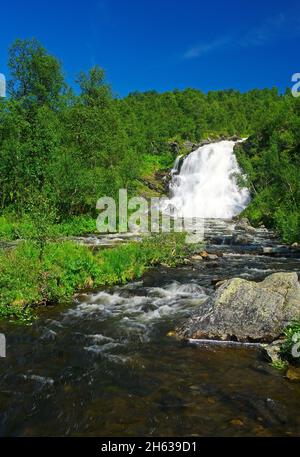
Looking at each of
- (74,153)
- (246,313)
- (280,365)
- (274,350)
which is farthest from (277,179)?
(280,365)

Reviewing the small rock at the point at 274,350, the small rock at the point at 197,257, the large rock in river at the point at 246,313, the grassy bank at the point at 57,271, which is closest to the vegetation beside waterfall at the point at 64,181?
the grassy bank at the point at 57,271

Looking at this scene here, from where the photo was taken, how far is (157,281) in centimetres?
1917

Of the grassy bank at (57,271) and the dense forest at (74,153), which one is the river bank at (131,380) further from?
the dense forest at (74,153)

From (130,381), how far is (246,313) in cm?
409

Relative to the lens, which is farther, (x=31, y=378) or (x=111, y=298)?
(x=111, y=298)

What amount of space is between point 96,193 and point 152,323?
29.4 meters

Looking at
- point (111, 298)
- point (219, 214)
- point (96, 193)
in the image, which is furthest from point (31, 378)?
point (219, 214)

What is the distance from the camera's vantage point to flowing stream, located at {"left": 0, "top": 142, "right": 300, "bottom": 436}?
755cm

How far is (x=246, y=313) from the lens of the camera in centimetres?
1171

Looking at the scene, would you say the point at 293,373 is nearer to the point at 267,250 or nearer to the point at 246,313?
the point at 246,313

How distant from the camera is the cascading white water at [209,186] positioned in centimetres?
6506

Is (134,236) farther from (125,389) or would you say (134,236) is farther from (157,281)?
(125,389)

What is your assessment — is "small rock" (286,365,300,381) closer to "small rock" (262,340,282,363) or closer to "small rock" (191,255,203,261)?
"small rock" (262,340,282,363)

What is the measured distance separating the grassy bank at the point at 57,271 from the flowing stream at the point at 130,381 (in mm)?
745
